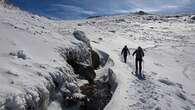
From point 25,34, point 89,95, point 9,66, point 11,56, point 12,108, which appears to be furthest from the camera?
point 25,34

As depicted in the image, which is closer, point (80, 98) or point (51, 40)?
point (80, 98)

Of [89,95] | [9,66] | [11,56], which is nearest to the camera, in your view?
[9,66]

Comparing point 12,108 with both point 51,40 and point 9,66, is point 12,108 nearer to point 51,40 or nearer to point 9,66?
point 9,66

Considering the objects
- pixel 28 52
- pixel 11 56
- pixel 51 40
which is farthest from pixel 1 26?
pixel 11 56

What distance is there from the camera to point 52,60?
686 inches

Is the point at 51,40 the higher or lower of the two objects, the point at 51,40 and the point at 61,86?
the higher

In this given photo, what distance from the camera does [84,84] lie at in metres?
18.6

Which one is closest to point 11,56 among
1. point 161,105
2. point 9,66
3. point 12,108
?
point 9,66

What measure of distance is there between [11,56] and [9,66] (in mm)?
1576

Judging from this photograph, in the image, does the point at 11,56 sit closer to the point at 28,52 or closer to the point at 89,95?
the point at 28,52

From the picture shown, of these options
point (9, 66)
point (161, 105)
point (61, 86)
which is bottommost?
point (161, 105)

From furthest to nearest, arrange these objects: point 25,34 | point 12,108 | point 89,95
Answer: point 25,34
point 89,95
point 12,108

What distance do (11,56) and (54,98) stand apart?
9.75 feet

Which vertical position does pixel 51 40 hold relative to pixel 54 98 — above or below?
above
